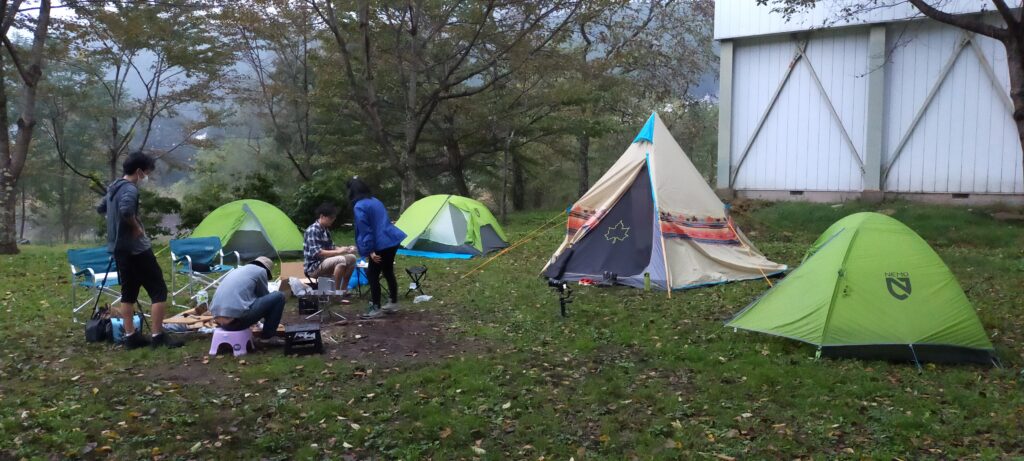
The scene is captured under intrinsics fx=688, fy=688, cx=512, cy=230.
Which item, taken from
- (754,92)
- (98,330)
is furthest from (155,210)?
(754,92)

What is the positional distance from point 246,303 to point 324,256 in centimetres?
192

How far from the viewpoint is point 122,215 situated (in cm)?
514

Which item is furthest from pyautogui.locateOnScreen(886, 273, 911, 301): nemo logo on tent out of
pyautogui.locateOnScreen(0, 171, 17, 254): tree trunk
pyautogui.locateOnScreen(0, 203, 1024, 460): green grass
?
pyautogui.locateOnScreen(0, 171, 17, 254): tree trunk

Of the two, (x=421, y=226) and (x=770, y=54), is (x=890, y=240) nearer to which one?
(x=421, y=226)

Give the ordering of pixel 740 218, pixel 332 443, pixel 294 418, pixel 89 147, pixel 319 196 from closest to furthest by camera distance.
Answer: pixel 332 443, pixel 294 418, pixel 740 218, pixel 319 196, pixel 89 147

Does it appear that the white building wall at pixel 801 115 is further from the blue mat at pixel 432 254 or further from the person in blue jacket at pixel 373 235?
the person in blue jacket at pixel 373 235

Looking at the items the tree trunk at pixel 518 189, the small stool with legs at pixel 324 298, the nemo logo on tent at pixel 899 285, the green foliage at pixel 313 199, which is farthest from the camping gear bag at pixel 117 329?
the tree trunk at pixel 518 189

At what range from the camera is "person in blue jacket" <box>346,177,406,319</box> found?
21.7ft

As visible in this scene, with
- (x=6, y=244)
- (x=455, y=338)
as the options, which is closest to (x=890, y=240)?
(x=455, y=338)

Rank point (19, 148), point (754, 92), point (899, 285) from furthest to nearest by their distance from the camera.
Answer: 1. point (754, 92)
2. point (19, 148)
3. point (899, 285)

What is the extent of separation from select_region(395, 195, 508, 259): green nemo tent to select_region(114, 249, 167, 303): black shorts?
5.86m

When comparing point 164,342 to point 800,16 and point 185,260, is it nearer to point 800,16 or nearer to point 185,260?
point 185,260

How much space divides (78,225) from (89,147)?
6046 mm

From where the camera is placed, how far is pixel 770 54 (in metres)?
13.9
